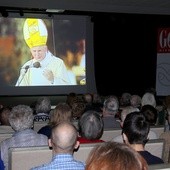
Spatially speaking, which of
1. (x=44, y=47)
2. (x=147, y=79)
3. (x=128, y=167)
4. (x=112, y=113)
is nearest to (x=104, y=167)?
(x=128, y=167)

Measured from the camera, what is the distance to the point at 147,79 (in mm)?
12961

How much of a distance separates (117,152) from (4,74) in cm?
1072

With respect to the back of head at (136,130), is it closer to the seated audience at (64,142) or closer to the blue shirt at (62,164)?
the seated audience at (64,142)

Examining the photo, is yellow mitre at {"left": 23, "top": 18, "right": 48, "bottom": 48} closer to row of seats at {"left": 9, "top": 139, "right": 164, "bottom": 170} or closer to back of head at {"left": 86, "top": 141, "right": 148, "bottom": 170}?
row of seats at {"left": 9, "top": 139, "right": 164, "bottom": 170}

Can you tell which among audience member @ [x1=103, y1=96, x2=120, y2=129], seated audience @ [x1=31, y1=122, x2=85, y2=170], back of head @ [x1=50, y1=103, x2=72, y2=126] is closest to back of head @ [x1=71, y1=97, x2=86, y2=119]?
audience member @ [x1=103, y1=96, x2=120, y2=129]

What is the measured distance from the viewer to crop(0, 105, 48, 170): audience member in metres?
3.30

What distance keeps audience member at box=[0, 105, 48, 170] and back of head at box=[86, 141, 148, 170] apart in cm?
209

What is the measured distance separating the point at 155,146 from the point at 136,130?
1.29ft

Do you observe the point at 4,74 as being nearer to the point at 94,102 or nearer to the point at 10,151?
the point at 94,102

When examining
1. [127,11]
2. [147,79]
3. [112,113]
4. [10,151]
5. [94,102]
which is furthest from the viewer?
[147,79]

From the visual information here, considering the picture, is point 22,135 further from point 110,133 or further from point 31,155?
point 110,133

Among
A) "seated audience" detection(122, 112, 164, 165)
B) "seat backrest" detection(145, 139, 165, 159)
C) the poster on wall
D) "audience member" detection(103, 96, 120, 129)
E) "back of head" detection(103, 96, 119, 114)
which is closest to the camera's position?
"seated audience" detection(122, 112, 164, 165)

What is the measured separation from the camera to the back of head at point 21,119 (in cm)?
359

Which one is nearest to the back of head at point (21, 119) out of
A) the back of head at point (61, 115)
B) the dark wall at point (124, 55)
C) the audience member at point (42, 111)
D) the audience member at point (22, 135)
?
the audience member at point (22, 135)
